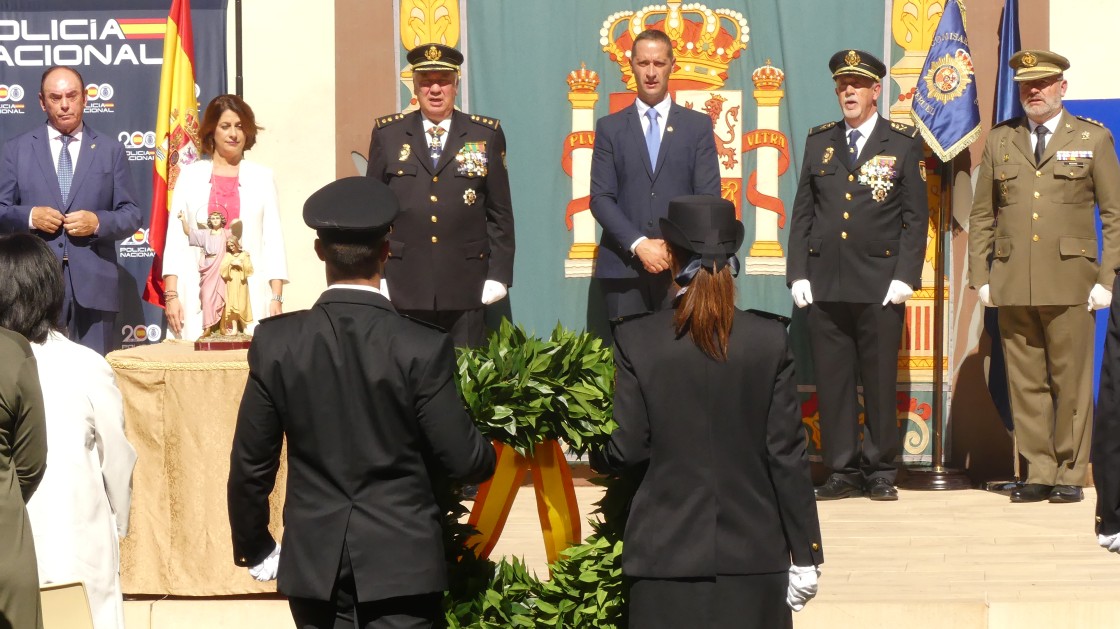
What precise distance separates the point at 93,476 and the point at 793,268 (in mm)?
4192

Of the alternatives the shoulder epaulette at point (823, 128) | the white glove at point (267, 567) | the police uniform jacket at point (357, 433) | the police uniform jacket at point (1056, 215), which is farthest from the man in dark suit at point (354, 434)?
the police uniform jacket at point (1056, 215)

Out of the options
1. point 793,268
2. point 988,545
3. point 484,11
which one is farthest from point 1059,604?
point 484,11

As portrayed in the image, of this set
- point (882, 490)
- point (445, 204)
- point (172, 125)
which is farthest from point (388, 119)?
point (882, 490)

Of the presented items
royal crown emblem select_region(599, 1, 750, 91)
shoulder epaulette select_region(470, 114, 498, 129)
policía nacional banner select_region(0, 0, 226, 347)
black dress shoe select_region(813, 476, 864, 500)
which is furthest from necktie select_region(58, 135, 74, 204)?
black dress shoe select_region(813, 476, 864, 500)

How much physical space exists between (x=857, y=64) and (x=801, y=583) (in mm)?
3933

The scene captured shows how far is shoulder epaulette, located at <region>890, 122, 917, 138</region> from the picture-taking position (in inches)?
295

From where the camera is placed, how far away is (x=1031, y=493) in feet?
24.4

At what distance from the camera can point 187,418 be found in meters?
5.58

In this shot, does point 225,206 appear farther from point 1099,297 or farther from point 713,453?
point 1099,297

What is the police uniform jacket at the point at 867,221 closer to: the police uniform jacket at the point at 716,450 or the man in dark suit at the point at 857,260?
the man in dark suit at the point at 857,260

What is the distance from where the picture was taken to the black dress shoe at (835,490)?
7.48 metres

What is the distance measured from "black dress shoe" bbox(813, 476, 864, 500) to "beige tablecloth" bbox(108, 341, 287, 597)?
296 centimetres

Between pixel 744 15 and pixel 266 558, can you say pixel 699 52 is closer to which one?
pixel 744 15

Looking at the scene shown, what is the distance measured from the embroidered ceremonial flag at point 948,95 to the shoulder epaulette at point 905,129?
95 millimetres
